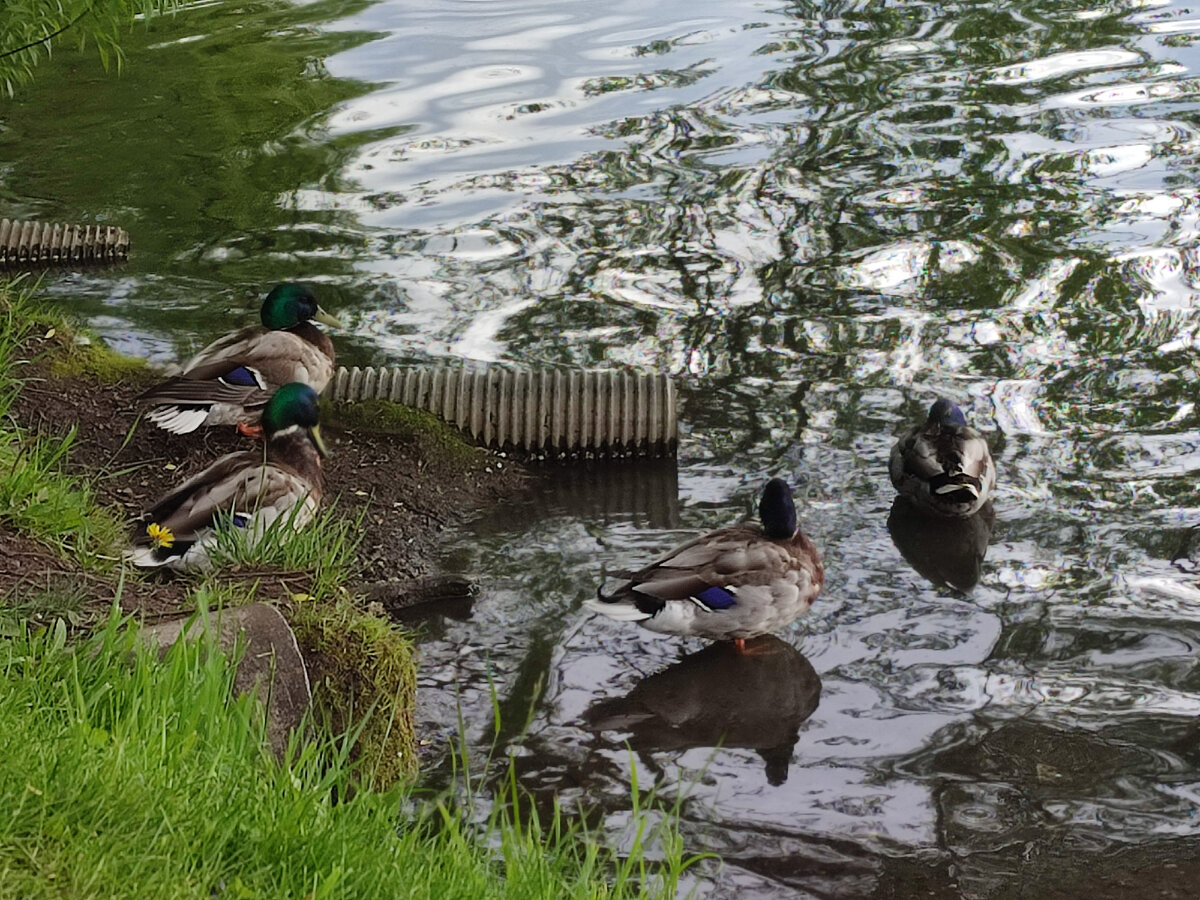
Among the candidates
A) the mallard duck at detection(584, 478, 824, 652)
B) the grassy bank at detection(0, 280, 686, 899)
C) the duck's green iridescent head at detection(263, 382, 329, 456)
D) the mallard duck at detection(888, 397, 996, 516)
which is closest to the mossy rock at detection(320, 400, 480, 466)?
the duck's green iridescent head at detection(263, 382, 329, 456)

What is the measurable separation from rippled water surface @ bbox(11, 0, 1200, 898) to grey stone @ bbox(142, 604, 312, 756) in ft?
3.39

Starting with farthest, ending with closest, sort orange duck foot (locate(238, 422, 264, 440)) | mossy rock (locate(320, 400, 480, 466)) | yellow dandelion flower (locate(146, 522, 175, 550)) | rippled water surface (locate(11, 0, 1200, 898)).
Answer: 1. mossy rock (locate(320, 400, 480, 466))
2. orange duck foot (locate(238, 422, 264, 440))
3. yellow dandelion flower (locate(146, 522, 175, 550))
4. rippled water surface (locate(11, 0, 1200, 898))

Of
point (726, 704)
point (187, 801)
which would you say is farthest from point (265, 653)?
point (726, 704)

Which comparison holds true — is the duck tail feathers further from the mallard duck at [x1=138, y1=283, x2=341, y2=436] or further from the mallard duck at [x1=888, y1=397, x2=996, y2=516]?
the mallard duck at [x1=888, y1=397, x2=996, y2=516]

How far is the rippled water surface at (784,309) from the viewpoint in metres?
5.08

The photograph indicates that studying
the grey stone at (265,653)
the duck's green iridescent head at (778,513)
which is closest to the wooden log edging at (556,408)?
the duck's green iridescent head at (778,513)

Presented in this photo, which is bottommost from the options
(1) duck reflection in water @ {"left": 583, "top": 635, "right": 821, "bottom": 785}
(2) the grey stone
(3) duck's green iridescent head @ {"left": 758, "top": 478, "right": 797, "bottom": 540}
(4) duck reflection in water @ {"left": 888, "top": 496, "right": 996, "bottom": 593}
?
(4) duck reflection in water @ {"left": 888, "top": 496, "right": 996, "bottom": 593}

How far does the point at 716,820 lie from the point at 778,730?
648 mm

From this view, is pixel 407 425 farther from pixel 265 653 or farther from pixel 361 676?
pixel 265 653

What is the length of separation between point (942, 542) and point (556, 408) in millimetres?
1962

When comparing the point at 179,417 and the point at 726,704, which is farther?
the point at 179,417

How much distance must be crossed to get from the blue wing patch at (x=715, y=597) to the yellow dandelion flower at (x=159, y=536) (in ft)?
6.22

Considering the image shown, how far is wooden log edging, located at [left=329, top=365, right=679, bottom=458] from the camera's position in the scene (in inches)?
291

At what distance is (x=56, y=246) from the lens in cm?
1026
